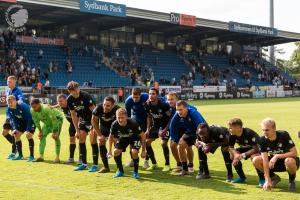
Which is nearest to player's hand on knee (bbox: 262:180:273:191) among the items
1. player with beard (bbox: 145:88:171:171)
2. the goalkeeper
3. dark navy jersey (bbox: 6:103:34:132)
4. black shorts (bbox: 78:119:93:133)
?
player with beard (bbox: 145:88:171:171)

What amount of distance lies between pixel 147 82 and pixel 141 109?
33798mm

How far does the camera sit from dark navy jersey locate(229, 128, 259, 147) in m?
8.39

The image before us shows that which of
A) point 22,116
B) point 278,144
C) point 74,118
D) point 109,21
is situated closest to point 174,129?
point 278,144

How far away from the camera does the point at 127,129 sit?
29.8ft

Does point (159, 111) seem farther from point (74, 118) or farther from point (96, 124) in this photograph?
point (74, 118)

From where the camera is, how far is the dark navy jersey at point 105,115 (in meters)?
9.65

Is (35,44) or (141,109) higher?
(35,44)

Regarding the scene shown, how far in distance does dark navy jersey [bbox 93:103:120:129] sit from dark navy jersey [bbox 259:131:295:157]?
10.4 ft

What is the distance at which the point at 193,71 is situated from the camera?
5331cm

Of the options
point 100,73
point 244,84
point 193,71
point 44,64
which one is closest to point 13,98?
point 44,64

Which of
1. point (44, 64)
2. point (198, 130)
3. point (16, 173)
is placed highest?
point (44, 64)

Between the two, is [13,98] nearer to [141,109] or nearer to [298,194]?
[141,109]

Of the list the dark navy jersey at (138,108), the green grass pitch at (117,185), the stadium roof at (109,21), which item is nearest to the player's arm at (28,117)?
the green grass pitch at (117,185)

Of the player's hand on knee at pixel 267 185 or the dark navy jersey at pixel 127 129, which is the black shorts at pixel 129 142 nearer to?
the dark navy jersey at pixel 127 129
